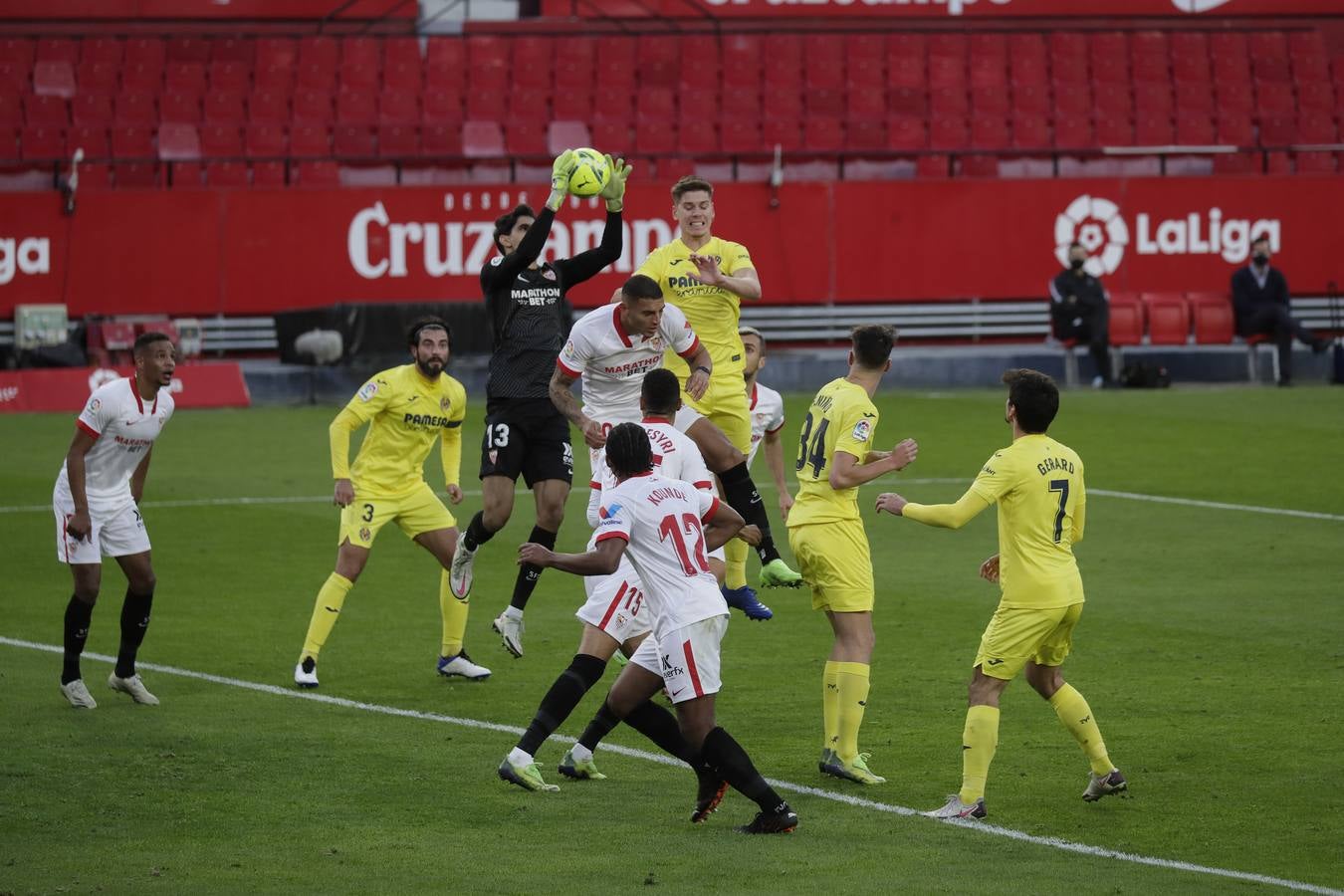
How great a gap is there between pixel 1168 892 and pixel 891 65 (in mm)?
28262

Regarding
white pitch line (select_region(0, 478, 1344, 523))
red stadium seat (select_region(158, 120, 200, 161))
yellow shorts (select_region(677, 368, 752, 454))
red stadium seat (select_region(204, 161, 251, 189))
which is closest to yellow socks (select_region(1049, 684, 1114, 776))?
yellow shorts (select_region(677, 368, 752, 454))

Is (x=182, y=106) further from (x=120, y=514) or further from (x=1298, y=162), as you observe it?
(x=120, y=514)

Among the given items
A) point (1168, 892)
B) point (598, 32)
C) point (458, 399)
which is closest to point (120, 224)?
point (598, 32)

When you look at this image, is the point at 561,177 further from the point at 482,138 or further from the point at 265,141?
the point at 265,141

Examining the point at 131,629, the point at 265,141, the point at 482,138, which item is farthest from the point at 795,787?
the point at 265,141

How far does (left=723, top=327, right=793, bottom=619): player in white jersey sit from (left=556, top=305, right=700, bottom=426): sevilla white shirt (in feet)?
4.45

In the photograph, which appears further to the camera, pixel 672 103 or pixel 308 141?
pixel 672 103

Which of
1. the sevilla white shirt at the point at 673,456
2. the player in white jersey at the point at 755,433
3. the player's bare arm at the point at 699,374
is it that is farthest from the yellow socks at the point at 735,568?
the sevilla white shirt at the point at 673,456

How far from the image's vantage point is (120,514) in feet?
38.7

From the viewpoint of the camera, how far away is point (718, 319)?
1314cm

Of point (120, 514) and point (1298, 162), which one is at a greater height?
point (1298, 162)

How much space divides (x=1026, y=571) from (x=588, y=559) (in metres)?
2.06

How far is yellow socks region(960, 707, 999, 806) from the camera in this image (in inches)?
348

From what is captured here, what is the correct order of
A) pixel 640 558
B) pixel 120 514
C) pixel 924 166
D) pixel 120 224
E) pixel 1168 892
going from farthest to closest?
pixel 924 166 < pixel 120 224 < pixel 120 514 < pixel 640 558 < pixel 1168 892
